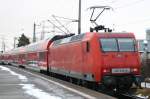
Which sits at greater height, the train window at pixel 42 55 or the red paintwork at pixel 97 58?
the train window at pixel 42 55

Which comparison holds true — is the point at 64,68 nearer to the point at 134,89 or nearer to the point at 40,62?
the point at 134,89

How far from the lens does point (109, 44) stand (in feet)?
75.1

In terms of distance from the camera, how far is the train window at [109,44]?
22691 millimetres

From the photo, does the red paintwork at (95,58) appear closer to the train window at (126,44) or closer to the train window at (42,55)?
the train window at (126,44)

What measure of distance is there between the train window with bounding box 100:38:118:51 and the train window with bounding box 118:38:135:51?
9.5 inches

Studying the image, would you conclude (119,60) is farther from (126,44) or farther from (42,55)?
(42,55)

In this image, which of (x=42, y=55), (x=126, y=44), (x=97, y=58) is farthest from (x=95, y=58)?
(x=42, y=55)

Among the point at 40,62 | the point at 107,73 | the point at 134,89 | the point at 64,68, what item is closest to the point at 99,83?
the point at 107,73

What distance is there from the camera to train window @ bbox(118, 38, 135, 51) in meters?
22.9

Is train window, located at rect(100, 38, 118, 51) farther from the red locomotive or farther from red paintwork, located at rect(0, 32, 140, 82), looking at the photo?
red paintwork, located at rect(0, 32, 140, 82)

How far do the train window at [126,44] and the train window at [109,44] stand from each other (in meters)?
0.24

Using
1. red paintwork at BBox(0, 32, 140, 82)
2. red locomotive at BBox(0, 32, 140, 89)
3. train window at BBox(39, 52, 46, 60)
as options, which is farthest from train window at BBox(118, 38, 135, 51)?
train window at BBox(39, 52, 46, 60)

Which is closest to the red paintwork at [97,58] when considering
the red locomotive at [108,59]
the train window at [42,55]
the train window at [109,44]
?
the red locomotive at [108,59]

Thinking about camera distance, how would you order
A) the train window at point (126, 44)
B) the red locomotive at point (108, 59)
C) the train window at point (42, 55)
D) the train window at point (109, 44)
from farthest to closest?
the train window at point (42, 55), the train window at point (126, 44), the train window at point (109, 44), the red locomotive at point (108, 59)
